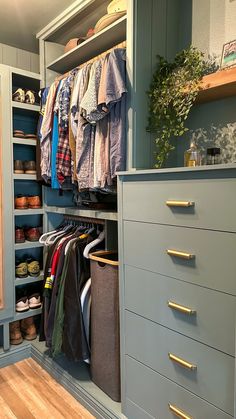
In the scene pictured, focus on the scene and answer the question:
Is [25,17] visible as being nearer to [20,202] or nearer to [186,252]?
[20,202]

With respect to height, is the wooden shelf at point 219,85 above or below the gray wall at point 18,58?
below

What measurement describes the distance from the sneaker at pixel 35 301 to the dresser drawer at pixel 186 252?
3.79 ft

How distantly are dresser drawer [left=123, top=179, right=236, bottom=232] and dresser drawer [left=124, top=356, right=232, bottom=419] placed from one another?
67 centimetres

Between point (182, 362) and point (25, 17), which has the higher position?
point (25, 17)

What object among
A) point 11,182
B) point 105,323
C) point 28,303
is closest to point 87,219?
point 11,182

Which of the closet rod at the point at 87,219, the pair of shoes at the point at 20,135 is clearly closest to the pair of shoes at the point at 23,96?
the pair of shoes at the point at 20,135

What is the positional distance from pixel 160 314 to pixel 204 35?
1431mm

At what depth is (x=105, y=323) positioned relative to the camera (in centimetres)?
150

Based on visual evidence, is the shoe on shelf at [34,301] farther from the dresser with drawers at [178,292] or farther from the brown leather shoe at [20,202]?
the dresser with drawers at [178,292]

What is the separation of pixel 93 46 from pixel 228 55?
842 mm

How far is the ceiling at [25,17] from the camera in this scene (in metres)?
1.79

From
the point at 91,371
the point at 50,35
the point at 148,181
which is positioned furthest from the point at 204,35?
the point at 91,371

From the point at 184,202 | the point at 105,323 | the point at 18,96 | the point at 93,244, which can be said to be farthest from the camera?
the point at 18,96

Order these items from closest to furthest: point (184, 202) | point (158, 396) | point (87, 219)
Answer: point (184, 202), point (158, 396), point (87, 219)
